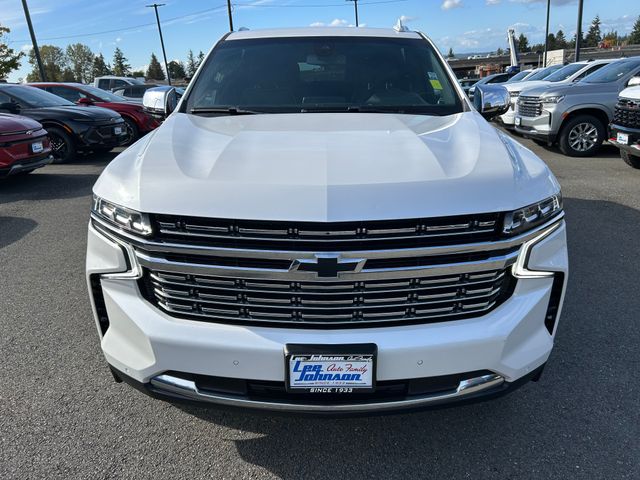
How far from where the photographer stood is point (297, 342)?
1901 mm

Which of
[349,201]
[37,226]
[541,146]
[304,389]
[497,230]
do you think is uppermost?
[349,201]

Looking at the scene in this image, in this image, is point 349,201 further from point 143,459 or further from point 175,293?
point 143,459

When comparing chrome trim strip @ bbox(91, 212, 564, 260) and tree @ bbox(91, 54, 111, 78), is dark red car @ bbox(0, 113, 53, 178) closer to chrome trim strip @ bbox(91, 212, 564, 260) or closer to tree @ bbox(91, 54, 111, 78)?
chrome trim strip @ bbox(91, 212, 564, 260)

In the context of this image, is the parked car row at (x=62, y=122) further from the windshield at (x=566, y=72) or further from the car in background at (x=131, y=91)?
the windshield at (x=566, y=72)

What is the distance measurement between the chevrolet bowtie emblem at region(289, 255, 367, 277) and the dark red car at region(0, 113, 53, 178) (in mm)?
7344

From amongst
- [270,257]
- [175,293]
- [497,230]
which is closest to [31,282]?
[175,293]

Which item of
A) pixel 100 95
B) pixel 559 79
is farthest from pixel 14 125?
pixel 559 79

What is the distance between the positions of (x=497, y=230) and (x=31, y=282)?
13.1 ft

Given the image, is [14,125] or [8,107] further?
[8,107]

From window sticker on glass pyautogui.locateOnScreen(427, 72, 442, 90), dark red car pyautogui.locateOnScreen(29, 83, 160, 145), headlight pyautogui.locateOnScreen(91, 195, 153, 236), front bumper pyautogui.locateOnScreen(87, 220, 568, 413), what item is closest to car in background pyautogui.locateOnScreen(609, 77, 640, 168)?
window sticker on glass pyautogui.locateOnScreen(427, 72, 442, 90)

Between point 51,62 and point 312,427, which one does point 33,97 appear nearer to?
point 312,427

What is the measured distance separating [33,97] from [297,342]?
35.3 feet

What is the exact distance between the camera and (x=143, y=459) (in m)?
2.29

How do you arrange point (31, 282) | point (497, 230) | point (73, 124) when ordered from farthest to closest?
point (73, 124), point (31, 282), point (497, 230)
